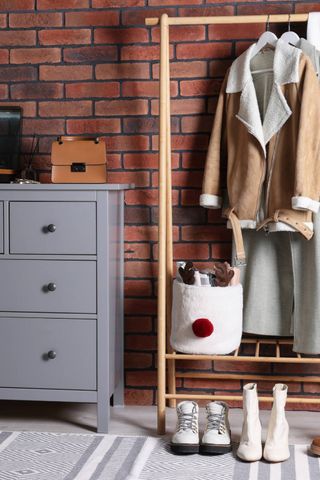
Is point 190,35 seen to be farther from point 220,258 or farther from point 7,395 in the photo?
point 7,395

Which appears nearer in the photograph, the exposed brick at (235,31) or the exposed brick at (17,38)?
the exposed brick at (235,31)

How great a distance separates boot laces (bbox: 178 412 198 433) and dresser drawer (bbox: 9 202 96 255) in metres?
0.67

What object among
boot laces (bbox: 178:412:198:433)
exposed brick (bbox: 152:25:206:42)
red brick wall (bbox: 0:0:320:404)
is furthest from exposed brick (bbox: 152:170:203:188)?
boot laces (bbox: 178:412:198:433)

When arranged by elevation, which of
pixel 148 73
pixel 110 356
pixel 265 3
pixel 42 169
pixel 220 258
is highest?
pixel 265 3

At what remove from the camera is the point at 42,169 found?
330 cm

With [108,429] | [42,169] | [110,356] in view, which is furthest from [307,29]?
[108,429]

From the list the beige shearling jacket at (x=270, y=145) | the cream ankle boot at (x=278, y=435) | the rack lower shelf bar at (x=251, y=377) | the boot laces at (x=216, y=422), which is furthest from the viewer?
the rack lower shelf bar at (x=251, y=377)

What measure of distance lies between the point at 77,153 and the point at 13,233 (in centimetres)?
40

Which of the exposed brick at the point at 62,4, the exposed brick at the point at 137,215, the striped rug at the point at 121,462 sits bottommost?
the striped rug at the point at 121,462

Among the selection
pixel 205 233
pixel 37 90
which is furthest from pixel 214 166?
pixel 37 90

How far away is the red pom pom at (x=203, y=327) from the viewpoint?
271cm

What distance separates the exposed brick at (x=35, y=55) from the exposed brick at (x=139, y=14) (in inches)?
12.5

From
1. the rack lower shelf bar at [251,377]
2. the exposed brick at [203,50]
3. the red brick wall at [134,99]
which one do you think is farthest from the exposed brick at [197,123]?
the rack lower shelf bar at [251,377]

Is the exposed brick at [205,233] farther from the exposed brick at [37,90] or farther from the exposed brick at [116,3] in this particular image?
the exposed brick at [116,3]
